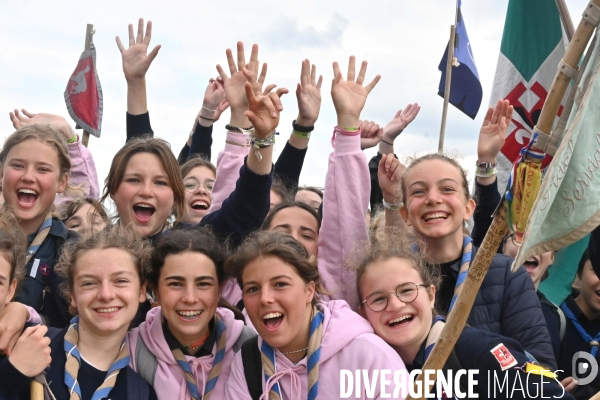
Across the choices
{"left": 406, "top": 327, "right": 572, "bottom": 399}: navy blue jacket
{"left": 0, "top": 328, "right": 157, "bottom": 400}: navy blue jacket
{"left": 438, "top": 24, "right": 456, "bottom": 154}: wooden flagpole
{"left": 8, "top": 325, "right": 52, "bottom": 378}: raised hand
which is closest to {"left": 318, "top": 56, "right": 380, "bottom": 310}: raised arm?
{"left": 406, "top": 327, "right": 572, "bottom": 399}: navy blue jacket

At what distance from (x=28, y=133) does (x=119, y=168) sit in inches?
21.5

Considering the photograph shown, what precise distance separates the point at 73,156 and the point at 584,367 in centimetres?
381

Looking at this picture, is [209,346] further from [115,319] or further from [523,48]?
[523,48]

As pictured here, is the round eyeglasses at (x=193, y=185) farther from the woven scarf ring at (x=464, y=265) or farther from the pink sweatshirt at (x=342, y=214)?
the woven scarf ring at (x=464, y=265)

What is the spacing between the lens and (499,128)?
14.7ft

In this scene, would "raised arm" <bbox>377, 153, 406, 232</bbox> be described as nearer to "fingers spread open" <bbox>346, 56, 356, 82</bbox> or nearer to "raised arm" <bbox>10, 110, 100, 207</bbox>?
"fingers spread open" <bbox>346, 56, 356, 82</bbox>

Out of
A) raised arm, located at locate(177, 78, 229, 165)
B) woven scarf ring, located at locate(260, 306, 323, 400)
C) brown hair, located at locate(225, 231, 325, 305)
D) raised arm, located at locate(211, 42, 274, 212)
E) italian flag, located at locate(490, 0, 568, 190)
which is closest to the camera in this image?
woven scarf ring, located at locate(260, 306, 323, 400)

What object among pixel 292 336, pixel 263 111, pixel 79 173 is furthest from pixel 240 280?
pixel 79 173

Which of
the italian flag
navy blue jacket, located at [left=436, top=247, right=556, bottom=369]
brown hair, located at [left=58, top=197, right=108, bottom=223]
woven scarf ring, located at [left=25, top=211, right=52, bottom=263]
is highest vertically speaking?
the italian flag

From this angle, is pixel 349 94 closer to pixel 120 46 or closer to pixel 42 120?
pixel 120 46

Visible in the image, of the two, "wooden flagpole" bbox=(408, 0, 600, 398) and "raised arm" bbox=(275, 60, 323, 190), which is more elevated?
"raised arm" bbox=(275, 60, 323, 190)

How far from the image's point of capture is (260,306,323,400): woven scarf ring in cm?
326

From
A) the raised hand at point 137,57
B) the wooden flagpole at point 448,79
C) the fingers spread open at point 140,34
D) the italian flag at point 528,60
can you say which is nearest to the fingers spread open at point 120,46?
the raised hand at point 137,57

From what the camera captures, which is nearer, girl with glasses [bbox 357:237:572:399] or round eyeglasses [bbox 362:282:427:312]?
girl with glasses [bbox 357:237:572:399]
